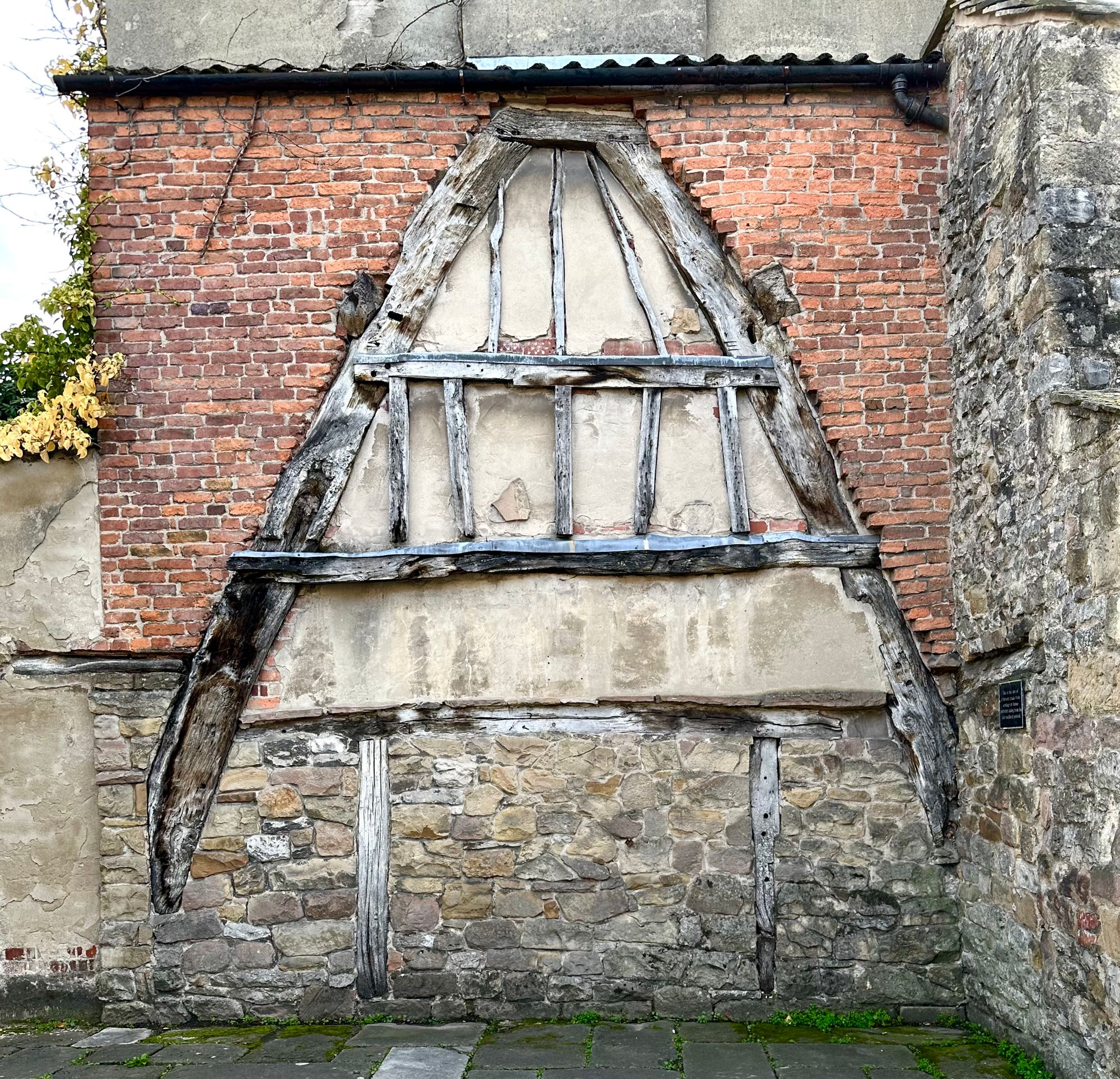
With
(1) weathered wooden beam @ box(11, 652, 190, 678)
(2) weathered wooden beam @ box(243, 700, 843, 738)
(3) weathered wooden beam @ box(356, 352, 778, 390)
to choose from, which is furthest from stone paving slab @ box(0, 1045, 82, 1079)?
(3) weathered wooden beam @ box(356, 352, 778, 390)

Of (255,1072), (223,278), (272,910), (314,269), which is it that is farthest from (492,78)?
(255,1072)

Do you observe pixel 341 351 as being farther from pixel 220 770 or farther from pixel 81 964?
pixel 81 964

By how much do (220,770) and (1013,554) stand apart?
14.3 feet

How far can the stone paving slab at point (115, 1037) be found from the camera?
18.4ft

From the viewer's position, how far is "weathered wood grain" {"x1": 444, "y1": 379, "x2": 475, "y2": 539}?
616cm

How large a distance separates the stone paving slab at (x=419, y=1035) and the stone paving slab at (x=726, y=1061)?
3.71 ft

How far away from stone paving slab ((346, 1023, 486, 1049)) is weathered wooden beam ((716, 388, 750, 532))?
10.0 feet

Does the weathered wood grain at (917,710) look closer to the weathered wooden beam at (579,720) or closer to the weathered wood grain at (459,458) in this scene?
the weathered wooden beam at (579,720)

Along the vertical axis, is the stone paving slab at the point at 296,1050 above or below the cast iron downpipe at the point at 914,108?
below

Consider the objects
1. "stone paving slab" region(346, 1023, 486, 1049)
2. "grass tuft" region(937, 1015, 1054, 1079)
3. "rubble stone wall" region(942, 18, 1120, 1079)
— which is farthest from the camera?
"stone paving slab" region(346, 1023, 486, 1049)

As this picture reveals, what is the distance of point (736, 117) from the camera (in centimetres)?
628

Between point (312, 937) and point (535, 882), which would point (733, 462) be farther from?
point (312, 937)

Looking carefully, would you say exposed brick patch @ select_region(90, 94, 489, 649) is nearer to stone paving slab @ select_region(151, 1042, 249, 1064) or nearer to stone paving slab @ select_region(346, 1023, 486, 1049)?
stone paving slab @ select_region(151, 1042, 249, 1064)

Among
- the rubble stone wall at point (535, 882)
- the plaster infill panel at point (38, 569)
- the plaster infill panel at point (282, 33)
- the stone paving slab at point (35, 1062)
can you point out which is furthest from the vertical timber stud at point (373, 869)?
the plaster infill panel at point (282, 33)
